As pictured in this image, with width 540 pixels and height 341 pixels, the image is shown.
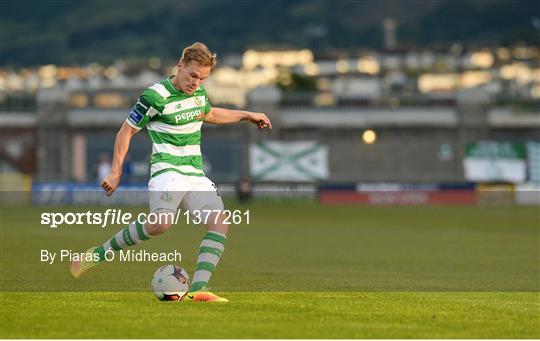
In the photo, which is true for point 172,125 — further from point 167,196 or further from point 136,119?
point 167,196

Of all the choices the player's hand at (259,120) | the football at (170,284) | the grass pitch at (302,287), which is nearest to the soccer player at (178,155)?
the football at (170,284)

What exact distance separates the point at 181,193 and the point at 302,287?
13.3 ft

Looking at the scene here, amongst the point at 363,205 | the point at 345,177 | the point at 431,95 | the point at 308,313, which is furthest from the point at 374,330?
the point at 431,95

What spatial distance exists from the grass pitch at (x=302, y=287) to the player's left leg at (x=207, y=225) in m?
0.43

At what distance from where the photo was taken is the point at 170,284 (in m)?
14.5

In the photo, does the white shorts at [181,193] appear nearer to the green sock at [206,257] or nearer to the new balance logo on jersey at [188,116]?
the green sock at [206,257]

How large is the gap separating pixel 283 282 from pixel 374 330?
21.5ft

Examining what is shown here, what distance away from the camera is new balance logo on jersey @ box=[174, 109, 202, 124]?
14.5m

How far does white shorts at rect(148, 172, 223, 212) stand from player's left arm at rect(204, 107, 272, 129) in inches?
30.7

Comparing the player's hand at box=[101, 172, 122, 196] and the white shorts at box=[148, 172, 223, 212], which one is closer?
the player's hand at box=[101, 172, 122, 196]

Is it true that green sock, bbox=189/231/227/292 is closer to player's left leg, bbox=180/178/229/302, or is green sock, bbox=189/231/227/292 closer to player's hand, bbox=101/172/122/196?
player's left leg, bbox=180/178/229/302

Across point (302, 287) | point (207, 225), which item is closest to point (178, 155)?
point (207, 225)

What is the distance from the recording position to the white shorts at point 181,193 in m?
14.4

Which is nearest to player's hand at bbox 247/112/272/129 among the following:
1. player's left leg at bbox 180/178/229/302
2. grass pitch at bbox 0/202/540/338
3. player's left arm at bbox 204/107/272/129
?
player's left arm at bbox 204/107/272/129
